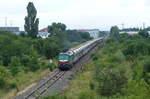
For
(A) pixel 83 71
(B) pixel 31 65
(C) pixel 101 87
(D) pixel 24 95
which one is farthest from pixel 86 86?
(B) pixel 31 65

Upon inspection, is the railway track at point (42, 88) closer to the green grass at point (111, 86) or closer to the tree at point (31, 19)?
the green grass at point (111, 86)

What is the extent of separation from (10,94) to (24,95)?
1.95 metres

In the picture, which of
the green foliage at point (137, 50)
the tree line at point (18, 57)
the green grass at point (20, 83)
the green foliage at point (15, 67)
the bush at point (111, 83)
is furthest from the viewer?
the green foliage at point (137, 50)

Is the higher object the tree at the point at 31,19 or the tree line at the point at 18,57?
the tree at the point at 31,19

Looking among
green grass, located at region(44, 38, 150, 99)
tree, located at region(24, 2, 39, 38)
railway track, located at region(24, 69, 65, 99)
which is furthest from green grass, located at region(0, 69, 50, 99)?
tree, located at region(24, 2, 39, 38)

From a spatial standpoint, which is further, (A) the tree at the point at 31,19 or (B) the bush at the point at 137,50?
(A) the tree at the point at 31,19

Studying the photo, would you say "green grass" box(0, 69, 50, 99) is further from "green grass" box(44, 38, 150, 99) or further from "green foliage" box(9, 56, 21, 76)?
"green grass" box(44, 38, 150, 99)

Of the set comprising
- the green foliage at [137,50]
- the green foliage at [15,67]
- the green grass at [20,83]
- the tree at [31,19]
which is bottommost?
the green grass at [20,83]

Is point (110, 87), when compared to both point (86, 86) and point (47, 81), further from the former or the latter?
point (47, 81)

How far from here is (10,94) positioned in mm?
24000

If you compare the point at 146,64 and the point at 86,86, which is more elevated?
the point at 146,64

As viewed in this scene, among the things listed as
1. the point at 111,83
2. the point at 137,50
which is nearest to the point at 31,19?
the point at 137,50

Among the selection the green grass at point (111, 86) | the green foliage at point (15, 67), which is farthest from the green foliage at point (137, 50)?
the green grass at point (111, 86)

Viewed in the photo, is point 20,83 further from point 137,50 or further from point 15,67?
point 137,50
